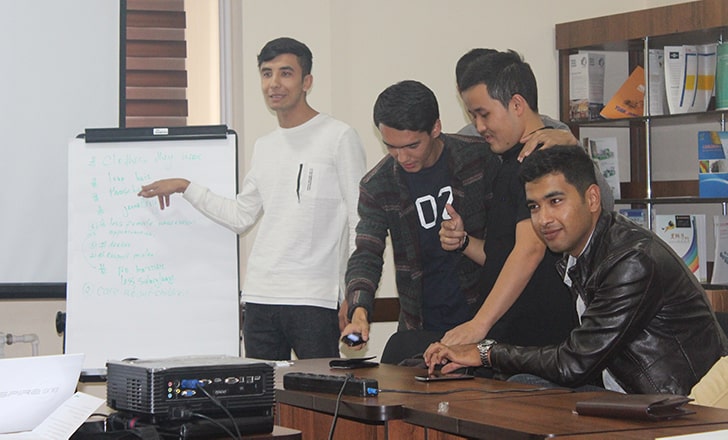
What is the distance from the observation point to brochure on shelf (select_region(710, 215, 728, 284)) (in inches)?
177

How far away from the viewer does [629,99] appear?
4812mm

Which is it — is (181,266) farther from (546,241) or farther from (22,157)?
(546,241)

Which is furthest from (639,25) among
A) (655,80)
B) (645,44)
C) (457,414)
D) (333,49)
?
(457,414)

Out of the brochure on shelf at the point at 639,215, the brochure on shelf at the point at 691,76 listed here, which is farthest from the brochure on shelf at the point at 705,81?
the brochure on shelf at the point at 639,215

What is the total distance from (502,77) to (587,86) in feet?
6.79

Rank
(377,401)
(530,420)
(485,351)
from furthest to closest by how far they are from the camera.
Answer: (485,351) → (377,401) → (530,420)

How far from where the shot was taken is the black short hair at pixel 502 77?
2934 millimetres

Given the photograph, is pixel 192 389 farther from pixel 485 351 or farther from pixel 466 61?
pixel 466 61

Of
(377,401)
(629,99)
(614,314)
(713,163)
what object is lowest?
(377,401)

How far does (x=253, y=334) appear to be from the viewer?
366 cm

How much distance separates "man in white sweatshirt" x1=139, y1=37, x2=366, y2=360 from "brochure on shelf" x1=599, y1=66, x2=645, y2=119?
5.50 ft

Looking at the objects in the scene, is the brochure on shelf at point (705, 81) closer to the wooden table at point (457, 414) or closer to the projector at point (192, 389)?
the wooden table at point (457, 414)

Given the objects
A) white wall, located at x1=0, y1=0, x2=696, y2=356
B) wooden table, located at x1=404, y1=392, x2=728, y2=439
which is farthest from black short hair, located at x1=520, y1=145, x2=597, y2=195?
white wall, located at x1=0, y1=0, x2=696, y2=356

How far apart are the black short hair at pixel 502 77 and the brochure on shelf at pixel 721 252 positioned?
1932 mm
